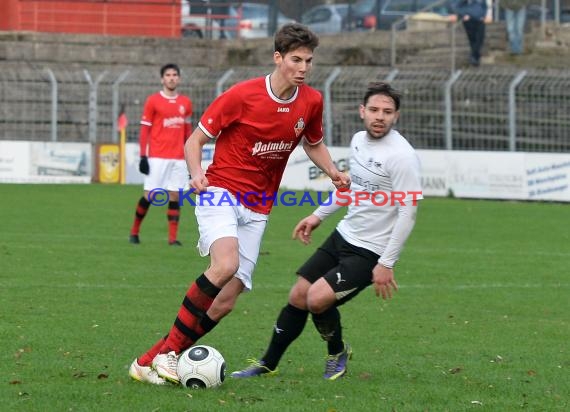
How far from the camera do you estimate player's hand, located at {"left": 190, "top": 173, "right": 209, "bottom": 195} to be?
710 centimetres

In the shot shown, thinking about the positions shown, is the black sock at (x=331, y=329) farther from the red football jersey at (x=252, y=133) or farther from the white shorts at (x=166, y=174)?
the white shorts at (x=166, y=174)

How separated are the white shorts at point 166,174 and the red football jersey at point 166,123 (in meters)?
0.08

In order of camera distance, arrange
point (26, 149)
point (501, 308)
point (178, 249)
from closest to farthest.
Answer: point (501, 308), point (178, 249), point (26, 149)

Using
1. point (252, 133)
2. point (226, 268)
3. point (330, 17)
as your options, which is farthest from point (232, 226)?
point (330, 17)

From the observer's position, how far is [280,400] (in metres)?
6.80

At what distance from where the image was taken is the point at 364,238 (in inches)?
302

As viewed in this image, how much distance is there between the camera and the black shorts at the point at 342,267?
7.56 metres

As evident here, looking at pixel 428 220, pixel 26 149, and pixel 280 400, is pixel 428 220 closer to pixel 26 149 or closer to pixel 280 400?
pixel 26 149

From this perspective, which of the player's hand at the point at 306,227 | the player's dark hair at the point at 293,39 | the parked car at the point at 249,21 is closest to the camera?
the player's dark hair at the point at 293,39

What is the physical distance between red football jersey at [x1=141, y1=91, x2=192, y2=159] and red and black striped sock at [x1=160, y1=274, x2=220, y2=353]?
9.30 m

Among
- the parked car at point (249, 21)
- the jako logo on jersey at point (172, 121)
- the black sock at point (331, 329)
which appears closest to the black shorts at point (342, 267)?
the black sock at point (331, 329)

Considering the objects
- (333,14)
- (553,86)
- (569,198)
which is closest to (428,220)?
(569,198)

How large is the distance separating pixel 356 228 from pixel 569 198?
1683 cm

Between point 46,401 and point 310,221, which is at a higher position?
point 310,221
